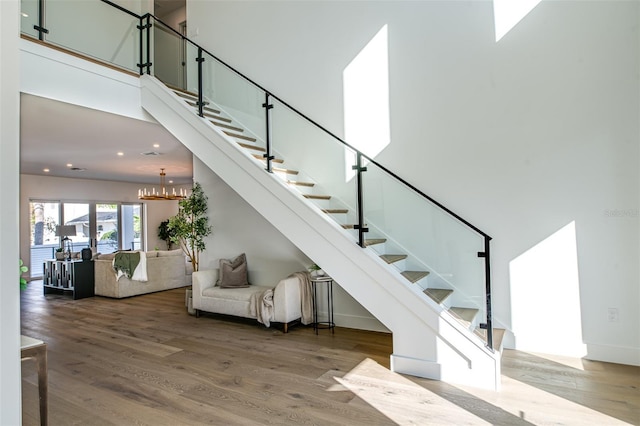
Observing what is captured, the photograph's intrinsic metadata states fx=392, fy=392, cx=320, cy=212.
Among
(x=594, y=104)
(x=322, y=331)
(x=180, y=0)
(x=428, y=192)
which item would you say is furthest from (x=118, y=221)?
(x=594, y=104)

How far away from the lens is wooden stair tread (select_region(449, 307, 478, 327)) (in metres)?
3.39

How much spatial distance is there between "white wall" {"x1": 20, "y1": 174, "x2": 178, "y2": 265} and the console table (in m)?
2.26

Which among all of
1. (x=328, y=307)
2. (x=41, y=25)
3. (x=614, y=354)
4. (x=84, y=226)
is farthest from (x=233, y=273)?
(x=84, y=226)

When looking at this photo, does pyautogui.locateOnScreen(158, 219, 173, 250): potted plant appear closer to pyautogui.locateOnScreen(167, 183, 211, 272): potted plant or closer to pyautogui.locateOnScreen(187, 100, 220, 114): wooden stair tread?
pyautogui.locateOnScreen(167, 183, 211, 272): potted plant

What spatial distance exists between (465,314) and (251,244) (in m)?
3.33

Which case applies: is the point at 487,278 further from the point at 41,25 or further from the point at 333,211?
the point at 41,25

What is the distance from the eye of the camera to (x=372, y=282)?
359 cm

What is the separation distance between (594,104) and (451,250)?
6.28 feet

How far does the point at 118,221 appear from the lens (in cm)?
1177

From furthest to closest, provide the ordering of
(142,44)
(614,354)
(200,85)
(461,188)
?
→ (142,44)
(200,85)
(461,188)
(614,354)

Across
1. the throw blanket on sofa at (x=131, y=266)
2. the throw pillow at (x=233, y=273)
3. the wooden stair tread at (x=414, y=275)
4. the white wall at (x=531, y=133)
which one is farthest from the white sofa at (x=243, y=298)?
the throw blanket on sofa at (x=131, y=266)

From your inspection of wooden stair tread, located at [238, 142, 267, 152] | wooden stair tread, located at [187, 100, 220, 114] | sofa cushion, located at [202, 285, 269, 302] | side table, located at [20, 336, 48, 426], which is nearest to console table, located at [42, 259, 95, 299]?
sofa cushion, located at [202, 285, 269, 302]

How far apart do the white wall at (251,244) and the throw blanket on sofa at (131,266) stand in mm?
1534

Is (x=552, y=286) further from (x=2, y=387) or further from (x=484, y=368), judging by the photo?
(x=2, y=387)
